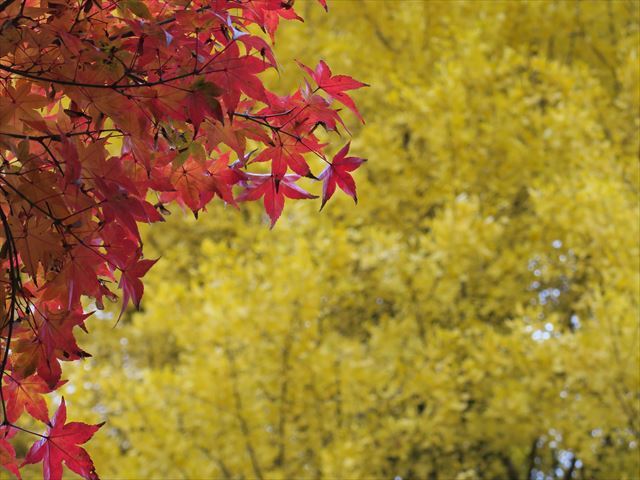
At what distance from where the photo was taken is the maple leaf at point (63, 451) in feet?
4.18

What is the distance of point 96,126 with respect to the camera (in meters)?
1.17

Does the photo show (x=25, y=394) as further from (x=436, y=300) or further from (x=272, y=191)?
(x=436, y=300)

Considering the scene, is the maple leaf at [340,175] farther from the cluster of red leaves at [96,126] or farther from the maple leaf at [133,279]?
the maple leaf at [133,279]

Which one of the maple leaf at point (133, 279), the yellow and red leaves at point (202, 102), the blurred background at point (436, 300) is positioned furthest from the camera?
the blurred background at point (436, 300)

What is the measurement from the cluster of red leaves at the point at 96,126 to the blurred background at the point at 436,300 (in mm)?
2579

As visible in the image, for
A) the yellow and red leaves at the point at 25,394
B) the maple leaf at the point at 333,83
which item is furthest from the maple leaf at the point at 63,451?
the maple leaf at the point at 333,83

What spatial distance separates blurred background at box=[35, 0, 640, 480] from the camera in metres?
4.07

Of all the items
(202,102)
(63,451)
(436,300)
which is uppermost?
(436,300)

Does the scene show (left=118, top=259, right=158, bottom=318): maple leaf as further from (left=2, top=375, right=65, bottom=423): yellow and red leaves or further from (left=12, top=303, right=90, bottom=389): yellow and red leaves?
(left=2, top=375, right=65, bottom=423): yellow and red leaves

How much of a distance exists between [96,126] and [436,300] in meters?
3.77

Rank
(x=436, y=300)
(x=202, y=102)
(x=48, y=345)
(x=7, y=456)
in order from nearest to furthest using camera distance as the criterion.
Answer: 1. (x=202, y=102)
2. (x=48, y=345)
3. (x=7, y=456)
4. (x=436, y=300)

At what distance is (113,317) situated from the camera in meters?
6.29

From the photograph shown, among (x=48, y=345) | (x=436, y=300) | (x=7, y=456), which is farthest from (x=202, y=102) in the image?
(x=436, y=300)

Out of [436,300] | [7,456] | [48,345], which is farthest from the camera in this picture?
[436,300]
